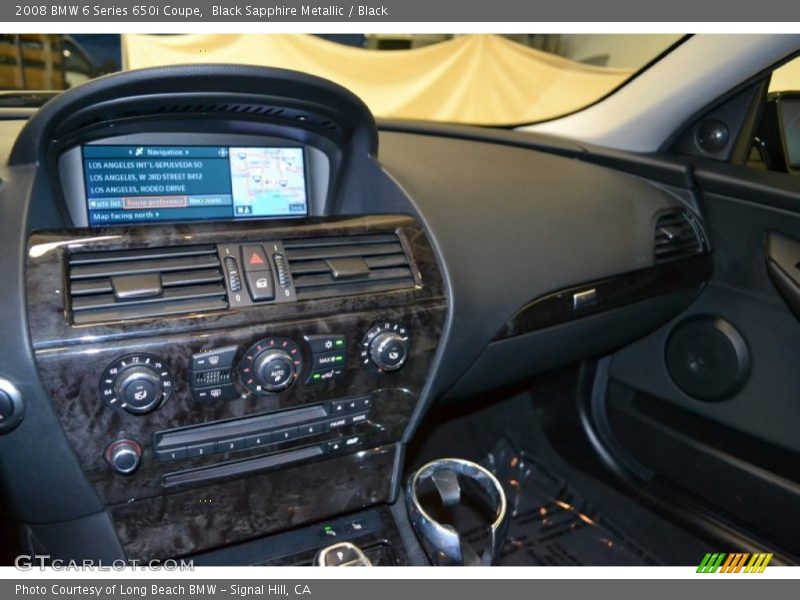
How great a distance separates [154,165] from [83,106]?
151 mm

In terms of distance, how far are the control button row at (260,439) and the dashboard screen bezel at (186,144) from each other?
319 millimetres

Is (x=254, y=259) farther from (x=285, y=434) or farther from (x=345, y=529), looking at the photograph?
(x=345, y=529)

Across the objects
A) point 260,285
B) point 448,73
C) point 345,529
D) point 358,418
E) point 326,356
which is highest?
point 448,73

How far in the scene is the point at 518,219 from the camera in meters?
1.18

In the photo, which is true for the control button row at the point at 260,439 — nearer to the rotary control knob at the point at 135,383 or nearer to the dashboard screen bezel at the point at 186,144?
the rotary control knob at the point at 135,383

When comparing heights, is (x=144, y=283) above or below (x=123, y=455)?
above

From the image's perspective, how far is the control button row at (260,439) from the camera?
0.86 m

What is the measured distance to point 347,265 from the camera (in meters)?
0.94

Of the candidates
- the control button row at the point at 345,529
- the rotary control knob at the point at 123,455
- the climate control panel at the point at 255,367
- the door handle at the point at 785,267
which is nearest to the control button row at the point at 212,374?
the climate control panel at the point at 255,367

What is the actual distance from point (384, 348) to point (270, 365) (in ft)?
0.58

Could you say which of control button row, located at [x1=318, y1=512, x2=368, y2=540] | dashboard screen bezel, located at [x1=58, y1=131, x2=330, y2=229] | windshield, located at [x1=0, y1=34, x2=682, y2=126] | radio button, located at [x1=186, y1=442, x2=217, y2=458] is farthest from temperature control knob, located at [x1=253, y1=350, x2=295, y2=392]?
windshield, located at [x1=0, y1=34, x2=682, y2=126]

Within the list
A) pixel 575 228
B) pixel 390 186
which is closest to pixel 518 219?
pixel 575 228

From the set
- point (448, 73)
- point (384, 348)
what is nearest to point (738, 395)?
point (384, 348)

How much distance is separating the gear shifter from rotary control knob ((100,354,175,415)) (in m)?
0.35
